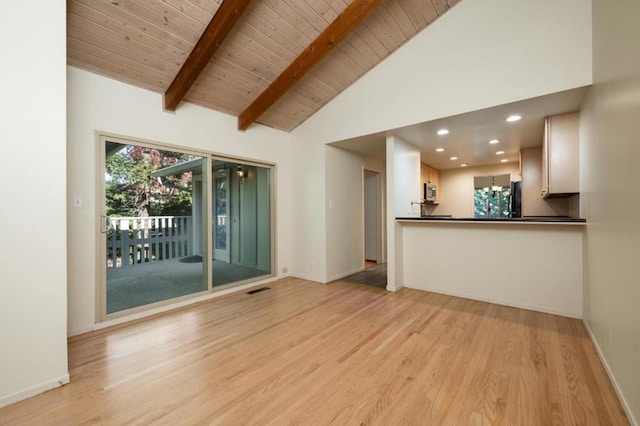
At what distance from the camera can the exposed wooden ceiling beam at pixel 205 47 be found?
237 centimetres

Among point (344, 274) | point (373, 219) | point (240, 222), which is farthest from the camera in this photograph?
point (373, 219)

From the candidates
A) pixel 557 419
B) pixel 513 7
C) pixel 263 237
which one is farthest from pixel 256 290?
pixel 513 7

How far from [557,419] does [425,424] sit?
0.74m

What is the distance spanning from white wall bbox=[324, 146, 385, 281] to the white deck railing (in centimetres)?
201

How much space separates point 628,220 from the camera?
151cm

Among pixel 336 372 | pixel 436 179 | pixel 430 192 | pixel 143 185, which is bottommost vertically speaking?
pixel 336 372

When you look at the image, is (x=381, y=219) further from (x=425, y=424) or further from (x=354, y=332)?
(x=425, y=424)

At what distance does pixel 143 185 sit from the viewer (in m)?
3.04

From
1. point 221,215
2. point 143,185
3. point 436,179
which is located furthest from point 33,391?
point 436,179

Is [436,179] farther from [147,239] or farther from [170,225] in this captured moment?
[147,239]

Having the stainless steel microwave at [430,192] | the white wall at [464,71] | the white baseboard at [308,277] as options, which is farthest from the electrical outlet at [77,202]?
the stainless steel microwave at [430,192]

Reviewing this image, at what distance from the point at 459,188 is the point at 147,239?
663 centimetres

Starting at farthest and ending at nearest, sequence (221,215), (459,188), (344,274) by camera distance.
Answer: (459,188) → (344,274) → (221,215)

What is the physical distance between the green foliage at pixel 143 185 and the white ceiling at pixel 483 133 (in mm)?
2428
